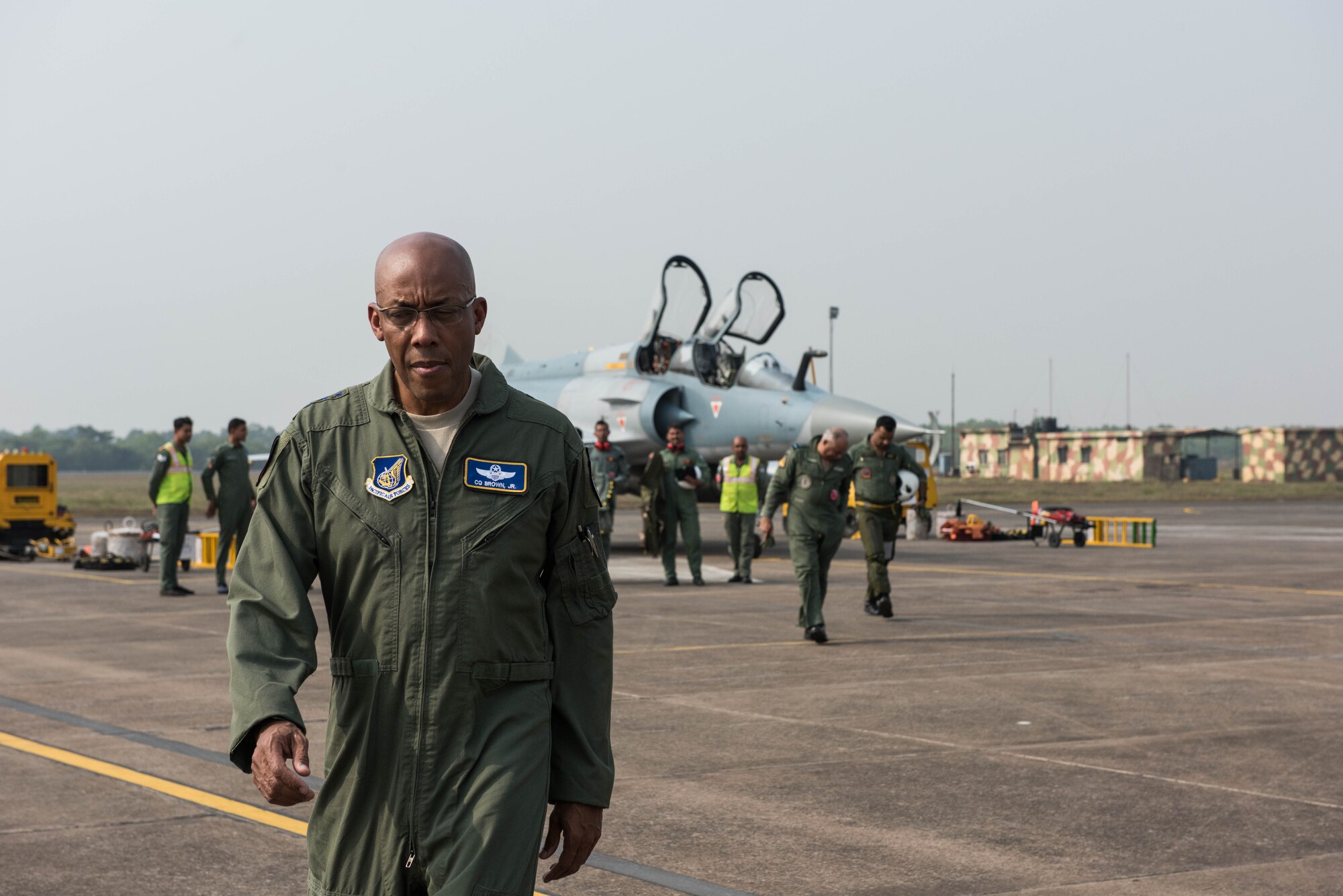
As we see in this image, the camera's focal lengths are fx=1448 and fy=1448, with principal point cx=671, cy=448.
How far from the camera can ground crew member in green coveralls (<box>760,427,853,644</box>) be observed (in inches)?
473

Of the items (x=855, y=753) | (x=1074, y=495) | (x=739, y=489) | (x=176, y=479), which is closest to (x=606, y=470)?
(x=739, y=489)

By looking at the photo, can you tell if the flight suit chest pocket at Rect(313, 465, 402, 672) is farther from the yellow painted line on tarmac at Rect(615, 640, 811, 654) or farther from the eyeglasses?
the yellow painted line on tarmac at Rect(615, 640, 811, 654)

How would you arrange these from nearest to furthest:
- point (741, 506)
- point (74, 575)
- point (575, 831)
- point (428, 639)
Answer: point (428, 639) → point (575, 831) → point (741, 506) → point (74, 575)

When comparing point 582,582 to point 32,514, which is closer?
point 582,582

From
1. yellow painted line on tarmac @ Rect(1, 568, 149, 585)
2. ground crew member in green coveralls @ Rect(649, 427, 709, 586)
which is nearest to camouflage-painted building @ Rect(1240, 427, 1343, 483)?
ground crew member in green coveralls @ Rect(649, 427, 709, 586)

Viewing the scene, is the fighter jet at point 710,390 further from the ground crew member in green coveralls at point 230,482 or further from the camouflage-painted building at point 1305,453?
the camouflage-painted building at point 1305,453

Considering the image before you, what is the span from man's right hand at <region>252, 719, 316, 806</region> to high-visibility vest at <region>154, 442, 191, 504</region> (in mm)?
14697

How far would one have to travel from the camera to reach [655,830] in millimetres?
5742

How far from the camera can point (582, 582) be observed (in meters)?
2.99

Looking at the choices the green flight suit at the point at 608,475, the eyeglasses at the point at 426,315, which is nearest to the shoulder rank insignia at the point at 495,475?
the eyeglasses at the point at 426,315

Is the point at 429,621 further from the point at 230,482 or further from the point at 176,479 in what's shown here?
the point at 176,479

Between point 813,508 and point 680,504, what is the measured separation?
5.36 m

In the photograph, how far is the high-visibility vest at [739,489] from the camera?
18.2 m

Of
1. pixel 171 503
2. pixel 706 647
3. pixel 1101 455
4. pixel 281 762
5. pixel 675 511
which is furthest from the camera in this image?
pixel 1101 455
